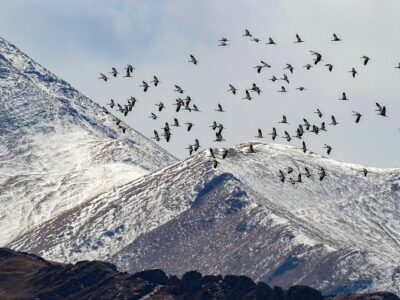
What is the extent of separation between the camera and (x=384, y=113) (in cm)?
19962

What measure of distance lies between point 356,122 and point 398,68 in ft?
33.3

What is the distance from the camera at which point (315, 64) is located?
199500 mm

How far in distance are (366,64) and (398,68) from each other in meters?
5.72

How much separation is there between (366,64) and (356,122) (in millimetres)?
8208

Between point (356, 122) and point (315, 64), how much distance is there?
994 cm

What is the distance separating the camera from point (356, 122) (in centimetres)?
19962

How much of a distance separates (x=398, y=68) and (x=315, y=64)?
1192 cm

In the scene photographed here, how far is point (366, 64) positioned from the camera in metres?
199

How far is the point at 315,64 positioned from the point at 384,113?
11.8 meters

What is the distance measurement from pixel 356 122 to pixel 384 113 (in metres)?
4.11

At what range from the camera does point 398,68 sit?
639 feet

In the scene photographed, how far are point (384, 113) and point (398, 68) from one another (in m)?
7.78
